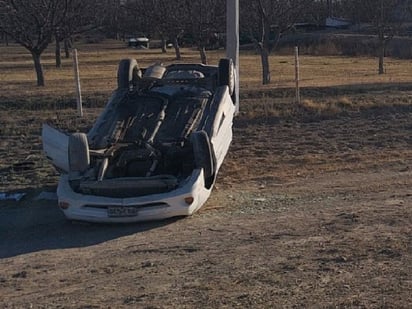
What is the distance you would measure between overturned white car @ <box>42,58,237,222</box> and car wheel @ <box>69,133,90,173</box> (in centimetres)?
1

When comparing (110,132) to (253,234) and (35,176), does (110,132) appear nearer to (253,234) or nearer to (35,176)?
(35,176)

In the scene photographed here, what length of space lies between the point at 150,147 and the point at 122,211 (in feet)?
5.11

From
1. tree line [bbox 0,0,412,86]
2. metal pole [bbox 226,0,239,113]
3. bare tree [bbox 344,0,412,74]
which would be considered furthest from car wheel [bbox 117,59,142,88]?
bare tree [bbox 344,0,412,74]

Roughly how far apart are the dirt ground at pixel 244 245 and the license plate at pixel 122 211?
16 cm

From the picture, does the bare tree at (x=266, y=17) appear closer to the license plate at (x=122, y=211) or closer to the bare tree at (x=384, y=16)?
the bare tree at (x=384, y=16)

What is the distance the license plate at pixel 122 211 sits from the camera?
804 centimetres

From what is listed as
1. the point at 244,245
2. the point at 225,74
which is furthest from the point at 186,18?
the point at 244,245

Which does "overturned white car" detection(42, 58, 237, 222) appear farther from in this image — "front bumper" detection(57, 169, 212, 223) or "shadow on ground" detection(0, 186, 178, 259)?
"shadow on ground" detection(0, 186, 178, 259)

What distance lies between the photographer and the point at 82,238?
7.78m

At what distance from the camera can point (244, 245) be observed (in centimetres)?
700

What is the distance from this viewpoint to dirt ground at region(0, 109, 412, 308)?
5.67m

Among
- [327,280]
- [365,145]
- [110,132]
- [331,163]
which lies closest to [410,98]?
[365,145]

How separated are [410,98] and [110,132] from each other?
10.7m

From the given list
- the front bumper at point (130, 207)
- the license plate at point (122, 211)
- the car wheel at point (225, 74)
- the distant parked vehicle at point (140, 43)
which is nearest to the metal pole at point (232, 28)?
→ the car wheel at point (225, 74)
